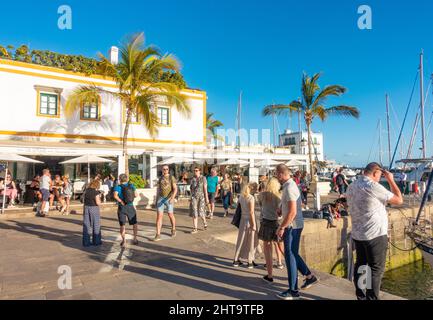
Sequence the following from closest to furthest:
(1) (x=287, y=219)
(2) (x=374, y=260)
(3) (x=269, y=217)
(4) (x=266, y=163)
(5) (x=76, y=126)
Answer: (2) (x=374, y=260) < (1) (x=287, y=219) < (3) (x=269, y=217) < (5) (x=76, y=126) < (4) (x=266, y=163)

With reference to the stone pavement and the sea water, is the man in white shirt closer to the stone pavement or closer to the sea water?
the stone pavement

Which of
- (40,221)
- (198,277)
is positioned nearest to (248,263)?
(198,277)

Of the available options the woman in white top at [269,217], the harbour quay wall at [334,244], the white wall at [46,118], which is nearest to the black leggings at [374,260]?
the woman in white top at [269,217]

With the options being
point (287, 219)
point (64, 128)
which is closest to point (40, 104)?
point (64, 128)

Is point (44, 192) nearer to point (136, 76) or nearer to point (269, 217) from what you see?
point (136, 76)

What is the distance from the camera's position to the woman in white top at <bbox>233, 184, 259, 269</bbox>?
18.4 feet

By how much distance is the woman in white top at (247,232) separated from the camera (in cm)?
560

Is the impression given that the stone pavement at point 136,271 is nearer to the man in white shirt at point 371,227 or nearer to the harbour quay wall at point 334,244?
the man in white shirt at point 371,227

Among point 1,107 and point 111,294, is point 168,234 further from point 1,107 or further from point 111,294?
point 1,107

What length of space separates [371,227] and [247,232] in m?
2.51

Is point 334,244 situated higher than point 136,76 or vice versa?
point 136,76

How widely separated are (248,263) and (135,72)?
1112 centimetres

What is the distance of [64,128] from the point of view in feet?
52.6
